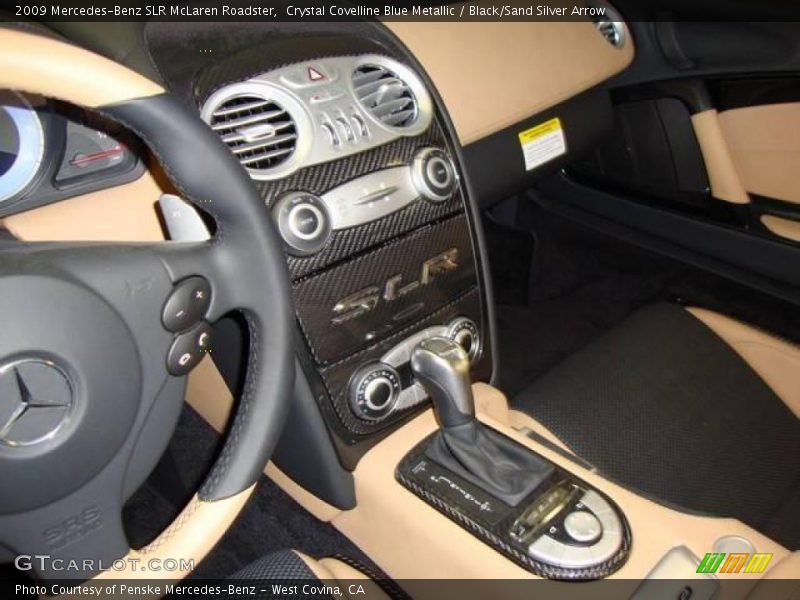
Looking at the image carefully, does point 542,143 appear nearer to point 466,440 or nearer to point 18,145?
point 466,440

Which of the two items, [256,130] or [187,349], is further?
[256,130]

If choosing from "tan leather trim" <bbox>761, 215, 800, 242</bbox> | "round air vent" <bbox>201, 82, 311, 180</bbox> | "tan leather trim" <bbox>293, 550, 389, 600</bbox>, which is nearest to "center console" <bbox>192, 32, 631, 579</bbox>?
"round air vent" <bbox>201, 82, 311, 180</bbox>

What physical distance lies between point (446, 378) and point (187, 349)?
0.31 meters

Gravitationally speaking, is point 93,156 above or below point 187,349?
above

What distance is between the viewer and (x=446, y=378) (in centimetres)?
83

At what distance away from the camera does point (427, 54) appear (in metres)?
1.15

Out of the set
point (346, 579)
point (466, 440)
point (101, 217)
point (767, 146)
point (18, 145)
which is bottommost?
point (346, 579)

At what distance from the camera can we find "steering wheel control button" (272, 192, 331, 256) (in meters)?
0.81

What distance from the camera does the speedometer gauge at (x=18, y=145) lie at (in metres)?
0.76

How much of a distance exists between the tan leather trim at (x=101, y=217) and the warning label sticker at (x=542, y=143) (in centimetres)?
75

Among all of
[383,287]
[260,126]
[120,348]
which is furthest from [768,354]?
[120,348]

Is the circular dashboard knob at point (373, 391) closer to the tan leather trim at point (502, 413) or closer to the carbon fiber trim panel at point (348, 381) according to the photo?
the carbon fiber trim panel at point (348, 381)

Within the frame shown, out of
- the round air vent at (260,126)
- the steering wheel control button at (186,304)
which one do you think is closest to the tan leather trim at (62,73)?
the steering wheel control button at (186,304)

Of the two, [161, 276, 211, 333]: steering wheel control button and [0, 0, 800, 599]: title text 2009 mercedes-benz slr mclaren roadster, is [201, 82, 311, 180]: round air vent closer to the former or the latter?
[0, 0, 800, 599]: title text 2009 mercedes-benz slr mclaren roadster
